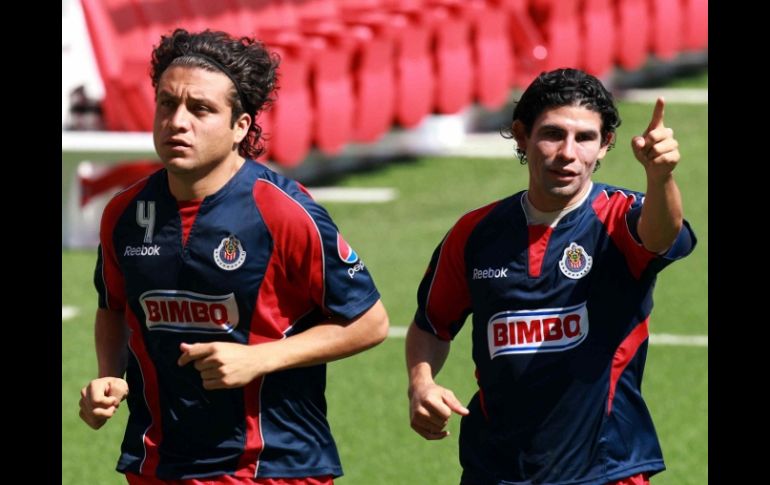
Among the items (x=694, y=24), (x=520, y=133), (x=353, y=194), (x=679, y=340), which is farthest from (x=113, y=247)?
(x=694, y=24)

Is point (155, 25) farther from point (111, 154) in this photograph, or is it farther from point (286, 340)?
point (286, 340)

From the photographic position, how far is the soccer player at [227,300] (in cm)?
491

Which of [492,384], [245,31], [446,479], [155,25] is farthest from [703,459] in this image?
[245,31]

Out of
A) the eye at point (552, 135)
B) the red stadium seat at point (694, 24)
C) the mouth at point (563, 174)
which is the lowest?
the red stadium seat at point (694, 24)

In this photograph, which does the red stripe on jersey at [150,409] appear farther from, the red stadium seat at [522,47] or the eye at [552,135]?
the red stadium seat at [522,47]

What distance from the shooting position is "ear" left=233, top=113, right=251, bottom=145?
197 inches

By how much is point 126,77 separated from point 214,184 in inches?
325

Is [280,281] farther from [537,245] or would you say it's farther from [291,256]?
[537,245]

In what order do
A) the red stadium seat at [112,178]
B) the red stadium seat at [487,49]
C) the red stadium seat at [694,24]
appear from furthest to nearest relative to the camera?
the red stadium seat at [694,24]
the red stadium seat at [487,49]
the red stadium seat at [112,178]

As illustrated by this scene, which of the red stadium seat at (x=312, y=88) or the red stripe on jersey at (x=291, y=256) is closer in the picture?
the red stripe on jersey at (x=291, y=256)

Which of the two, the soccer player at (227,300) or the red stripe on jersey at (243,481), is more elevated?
the soccer player at (227,300)

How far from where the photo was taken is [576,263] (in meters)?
4.98

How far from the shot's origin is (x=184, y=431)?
4965 millimetres

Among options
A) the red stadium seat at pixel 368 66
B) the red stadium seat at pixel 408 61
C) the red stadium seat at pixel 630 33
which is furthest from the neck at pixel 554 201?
the red stadium seat at pixel 630 33
